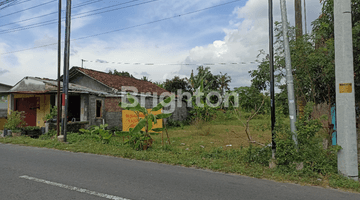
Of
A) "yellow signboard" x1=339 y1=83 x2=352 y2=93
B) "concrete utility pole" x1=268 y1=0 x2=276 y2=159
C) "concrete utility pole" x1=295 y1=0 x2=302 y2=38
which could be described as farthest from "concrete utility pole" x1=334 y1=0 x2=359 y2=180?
"concrete utility pole" x1=295 y1=0 x2=302 y2=38

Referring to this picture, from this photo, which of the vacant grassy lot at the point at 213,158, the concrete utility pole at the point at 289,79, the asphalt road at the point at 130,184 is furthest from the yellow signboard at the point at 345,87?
the asphalt road at the point at 130,184

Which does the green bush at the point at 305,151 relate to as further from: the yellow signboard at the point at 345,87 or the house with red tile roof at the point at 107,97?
the house with red tile roof at the point at 107,97

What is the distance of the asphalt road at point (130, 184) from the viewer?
430cm

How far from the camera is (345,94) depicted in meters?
5.07

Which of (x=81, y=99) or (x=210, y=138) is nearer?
(x=210, y=138)

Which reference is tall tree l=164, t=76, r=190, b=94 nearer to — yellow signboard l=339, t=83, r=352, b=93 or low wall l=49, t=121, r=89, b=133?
low wall l=49, t=121, r=89, b=133

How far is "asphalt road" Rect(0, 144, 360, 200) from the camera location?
14.1ft

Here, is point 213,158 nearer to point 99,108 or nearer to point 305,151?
point 305,151

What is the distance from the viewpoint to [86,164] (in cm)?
655

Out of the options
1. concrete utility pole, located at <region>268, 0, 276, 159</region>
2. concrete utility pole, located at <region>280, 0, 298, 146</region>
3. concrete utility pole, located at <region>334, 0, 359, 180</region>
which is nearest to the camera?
concrete utility pole, located at <region>334, 0, 359, 180</region>

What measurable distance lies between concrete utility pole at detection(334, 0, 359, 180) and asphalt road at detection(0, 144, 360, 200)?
88cm

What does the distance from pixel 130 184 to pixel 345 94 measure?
477cm

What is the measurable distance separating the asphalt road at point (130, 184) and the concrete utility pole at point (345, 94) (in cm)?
88

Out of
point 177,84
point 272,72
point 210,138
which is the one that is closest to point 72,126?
point 210,138
